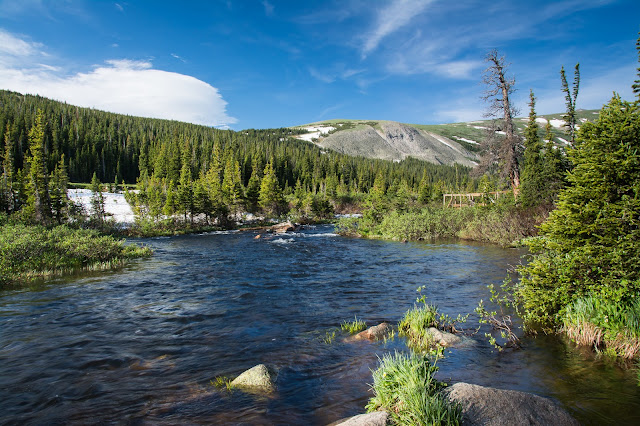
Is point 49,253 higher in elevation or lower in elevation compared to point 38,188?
lower

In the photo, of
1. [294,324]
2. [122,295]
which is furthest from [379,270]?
[122,295]

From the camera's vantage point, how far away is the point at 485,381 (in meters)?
6.50

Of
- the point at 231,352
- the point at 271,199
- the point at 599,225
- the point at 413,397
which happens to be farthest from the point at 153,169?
the point at 413,397

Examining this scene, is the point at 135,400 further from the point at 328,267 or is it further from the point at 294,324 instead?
the point at 328,267

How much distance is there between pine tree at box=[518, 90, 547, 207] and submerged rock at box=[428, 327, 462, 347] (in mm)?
21620

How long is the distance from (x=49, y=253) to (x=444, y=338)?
18860 mm

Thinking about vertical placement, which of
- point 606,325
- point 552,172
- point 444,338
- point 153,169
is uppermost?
point 153,169

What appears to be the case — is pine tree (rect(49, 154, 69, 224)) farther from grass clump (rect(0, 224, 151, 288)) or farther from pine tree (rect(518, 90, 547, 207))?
pine tree (rect(518, 90, 547, 207))

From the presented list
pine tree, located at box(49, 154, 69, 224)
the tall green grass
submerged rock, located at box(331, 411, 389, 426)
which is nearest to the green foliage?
submerged rock, located at box(331, 411, 389, 426)

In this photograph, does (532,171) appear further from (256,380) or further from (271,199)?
(271,199)

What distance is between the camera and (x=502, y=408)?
15.0 feet

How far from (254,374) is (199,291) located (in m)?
9.08

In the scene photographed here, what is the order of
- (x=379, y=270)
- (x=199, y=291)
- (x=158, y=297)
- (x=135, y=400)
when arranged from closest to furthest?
(x=135, y=400) < (x=158, y=297) < (x=199, y=291) < (x=379, y=270)

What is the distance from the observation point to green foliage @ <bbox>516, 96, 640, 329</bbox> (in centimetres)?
709
